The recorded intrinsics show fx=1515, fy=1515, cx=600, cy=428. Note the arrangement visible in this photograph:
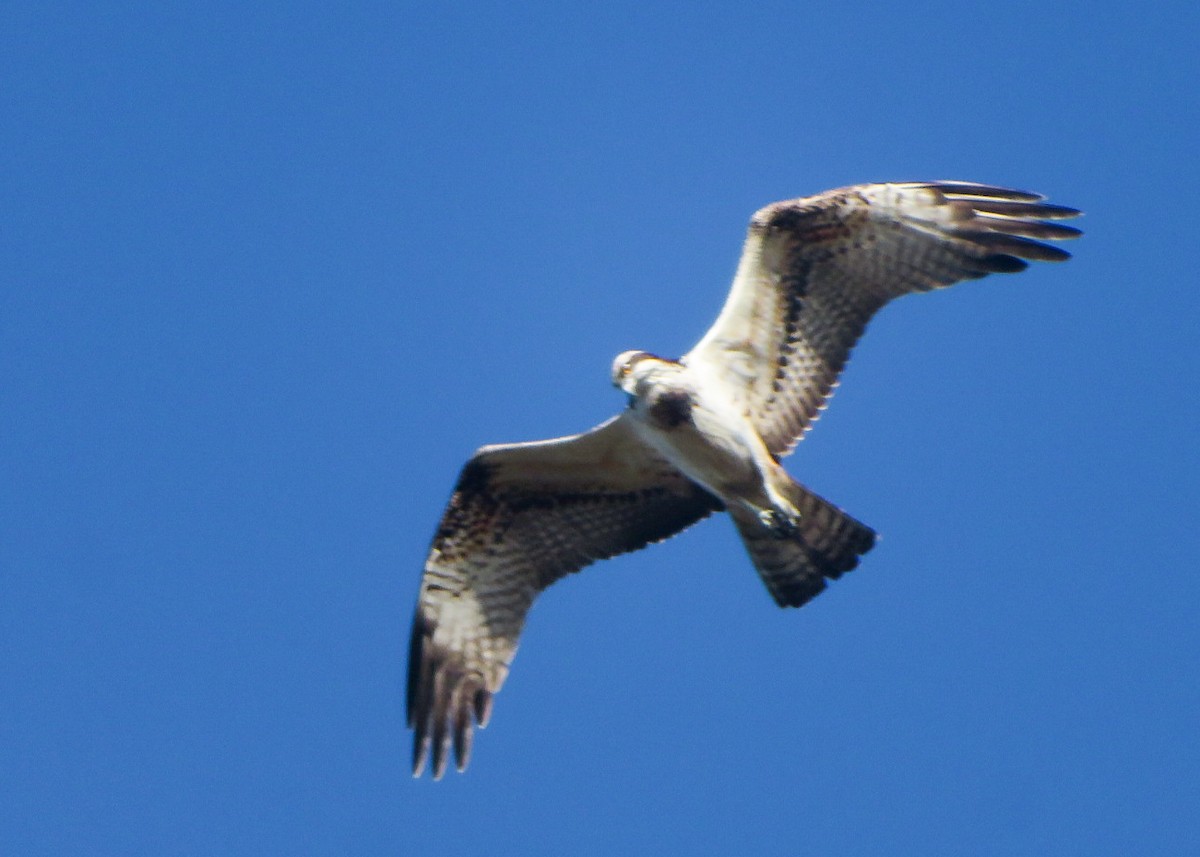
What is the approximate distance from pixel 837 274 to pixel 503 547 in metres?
2.57

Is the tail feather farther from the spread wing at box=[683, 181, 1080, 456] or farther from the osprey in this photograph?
the spread wing at box=[683, 181, 1080, 456]

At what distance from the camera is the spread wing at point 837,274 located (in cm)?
873

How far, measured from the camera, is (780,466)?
345 inches

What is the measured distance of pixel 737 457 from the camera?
27.6ft

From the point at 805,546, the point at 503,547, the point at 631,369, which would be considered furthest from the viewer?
the point at 503,547

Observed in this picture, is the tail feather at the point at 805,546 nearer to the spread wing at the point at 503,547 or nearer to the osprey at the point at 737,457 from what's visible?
the osprey at the point at 737,457

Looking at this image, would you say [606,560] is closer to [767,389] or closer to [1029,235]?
[767,389]

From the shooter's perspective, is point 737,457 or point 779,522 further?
point 779,522

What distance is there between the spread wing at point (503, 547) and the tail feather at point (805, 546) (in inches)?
15.9

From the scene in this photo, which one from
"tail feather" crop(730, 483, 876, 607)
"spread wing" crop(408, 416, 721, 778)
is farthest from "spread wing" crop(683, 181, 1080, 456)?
"spread wing" crop(408, 416, 721, 778)

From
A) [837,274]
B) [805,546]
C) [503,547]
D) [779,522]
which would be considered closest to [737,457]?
[779,522]

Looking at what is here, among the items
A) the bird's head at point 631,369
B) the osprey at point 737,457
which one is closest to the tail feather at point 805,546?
the osprey at point 737,457

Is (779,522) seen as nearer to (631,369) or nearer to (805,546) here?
(805,546)

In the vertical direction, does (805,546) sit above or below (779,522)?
below
